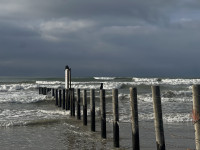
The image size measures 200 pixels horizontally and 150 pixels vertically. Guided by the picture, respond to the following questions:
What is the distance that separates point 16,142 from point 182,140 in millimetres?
5062

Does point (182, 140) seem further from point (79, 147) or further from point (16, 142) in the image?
point (16, 142)

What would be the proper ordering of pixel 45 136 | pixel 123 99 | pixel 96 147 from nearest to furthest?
1. pixel 96 147
2. pixel 45 136
3. pixel 123 99

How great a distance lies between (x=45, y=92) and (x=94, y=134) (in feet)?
66.5

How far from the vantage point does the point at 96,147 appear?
8.92 m

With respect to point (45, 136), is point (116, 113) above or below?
above

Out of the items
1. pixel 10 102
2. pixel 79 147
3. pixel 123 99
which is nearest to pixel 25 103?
pixel 10 102

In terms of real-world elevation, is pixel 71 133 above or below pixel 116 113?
below

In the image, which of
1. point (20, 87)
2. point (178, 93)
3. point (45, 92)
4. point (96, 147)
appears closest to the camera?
point (96, 147)

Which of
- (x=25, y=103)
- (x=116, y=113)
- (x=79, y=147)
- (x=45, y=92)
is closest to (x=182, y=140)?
(x=116, y=113)

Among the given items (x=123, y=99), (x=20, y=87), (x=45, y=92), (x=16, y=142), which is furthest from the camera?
(x=20, y=87)

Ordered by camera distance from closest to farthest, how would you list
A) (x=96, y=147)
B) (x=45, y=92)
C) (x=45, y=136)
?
1. (x=96, y=147)
2. (x=45, y=136)
3. (x=45, y=92)

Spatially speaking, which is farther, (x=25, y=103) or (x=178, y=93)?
(x=178, y=93)

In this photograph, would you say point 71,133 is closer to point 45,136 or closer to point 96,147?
point 45,136

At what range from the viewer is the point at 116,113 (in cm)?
901
